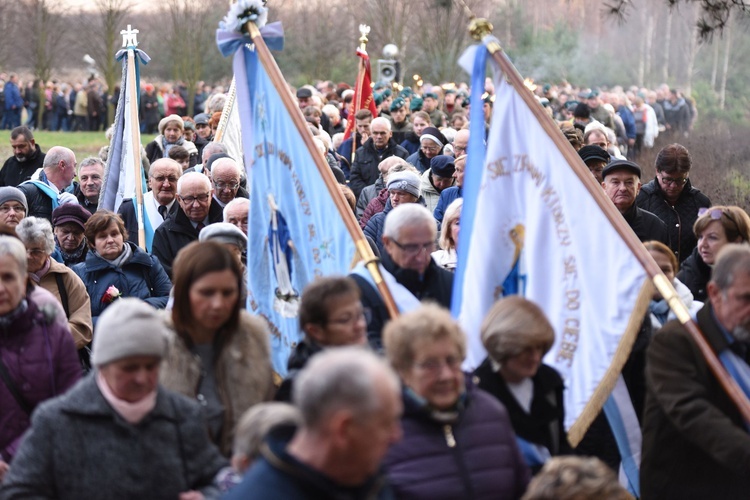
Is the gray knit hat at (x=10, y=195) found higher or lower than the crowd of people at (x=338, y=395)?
higher

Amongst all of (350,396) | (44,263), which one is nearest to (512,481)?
(350,396)

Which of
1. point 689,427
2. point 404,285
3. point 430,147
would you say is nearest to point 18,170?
point 430,147

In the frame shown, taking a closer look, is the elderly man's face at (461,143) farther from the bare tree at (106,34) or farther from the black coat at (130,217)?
the bare tree at (106,34)

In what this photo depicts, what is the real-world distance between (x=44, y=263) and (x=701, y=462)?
13.5ft

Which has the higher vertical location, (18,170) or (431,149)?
(431,149)

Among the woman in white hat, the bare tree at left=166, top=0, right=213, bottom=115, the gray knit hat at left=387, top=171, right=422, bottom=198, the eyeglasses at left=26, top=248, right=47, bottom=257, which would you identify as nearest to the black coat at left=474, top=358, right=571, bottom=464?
the woman in white hat

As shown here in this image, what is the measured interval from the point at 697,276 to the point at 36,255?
4.10 m

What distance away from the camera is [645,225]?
355 inches

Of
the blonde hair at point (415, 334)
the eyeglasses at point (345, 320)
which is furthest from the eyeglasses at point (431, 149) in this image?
the blonde hair at point (415, 334)

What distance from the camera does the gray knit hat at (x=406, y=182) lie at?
34.2ft

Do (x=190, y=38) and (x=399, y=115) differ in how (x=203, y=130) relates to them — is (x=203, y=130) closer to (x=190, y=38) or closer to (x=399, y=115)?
(x=399, y=115)

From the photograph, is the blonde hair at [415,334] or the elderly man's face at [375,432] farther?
the blonde hair at [415,334]

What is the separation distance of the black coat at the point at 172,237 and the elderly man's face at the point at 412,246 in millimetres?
3521

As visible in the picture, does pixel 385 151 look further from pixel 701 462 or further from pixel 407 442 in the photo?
pixel 407 442
